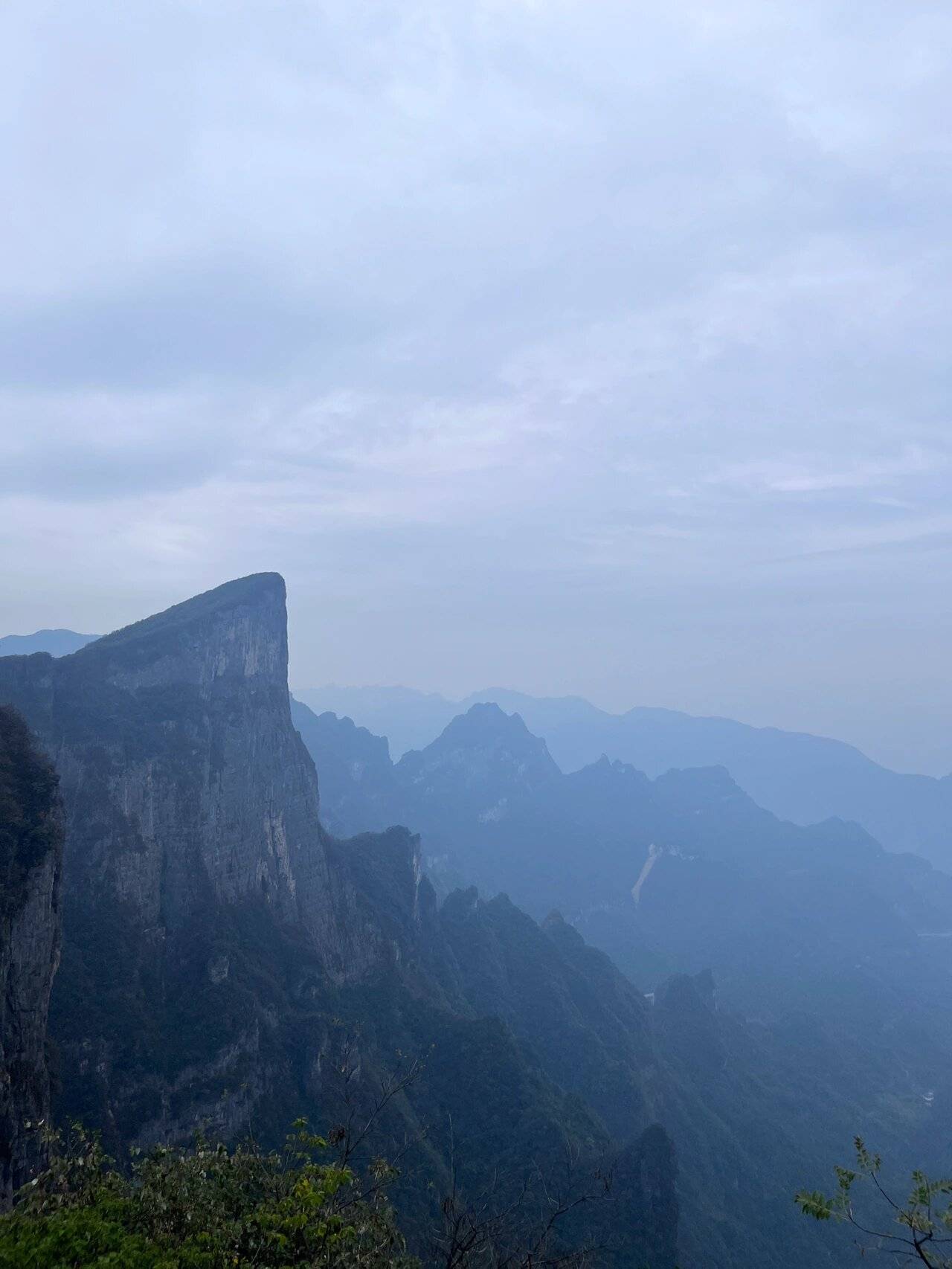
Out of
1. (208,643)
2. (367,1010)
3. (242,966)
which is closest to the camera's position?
(242,966)

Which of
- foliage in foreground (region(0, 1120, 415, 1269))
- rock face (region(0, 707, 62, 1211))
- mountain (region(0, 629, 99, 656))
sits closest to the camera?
foliage in foreground (region(0, 1120, 415, 1269))

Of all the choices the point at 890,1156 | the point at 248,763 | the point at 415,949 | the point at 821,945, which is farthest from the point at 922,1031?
the point at 248,763

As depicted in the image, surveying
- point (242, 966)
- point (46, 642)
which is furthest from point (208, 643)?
point (46, 642)

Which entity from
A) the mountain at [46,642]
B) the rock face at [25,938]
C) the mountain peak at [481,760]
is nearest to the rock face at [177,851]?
the rock face at [25,938]

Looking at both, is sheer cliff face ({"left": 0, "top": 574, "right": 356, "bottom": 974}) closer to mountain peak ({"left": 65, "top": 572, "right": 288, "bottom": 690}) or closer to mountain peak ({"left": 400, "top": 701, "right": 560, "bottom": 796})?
mountain peak ({"left": 65, "top": 572, "right": 288, "bottom": 690})

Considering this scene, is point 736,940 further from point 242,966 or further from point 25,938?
point 25,938

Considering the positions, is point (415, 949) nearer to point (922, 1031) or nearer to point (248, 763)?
point (248, 763)

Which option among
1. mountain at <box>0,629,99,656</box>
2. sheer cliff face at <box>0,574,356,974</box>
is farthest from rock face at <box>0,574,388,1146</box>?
mountain at <box>0,629,99,656</box>

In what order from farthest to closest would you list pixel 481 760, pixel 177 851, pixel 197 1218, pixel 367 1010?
1. pixel 481 760
2. pixel 367 1010
3. pixel 177 851
4. pixel 197 1218
